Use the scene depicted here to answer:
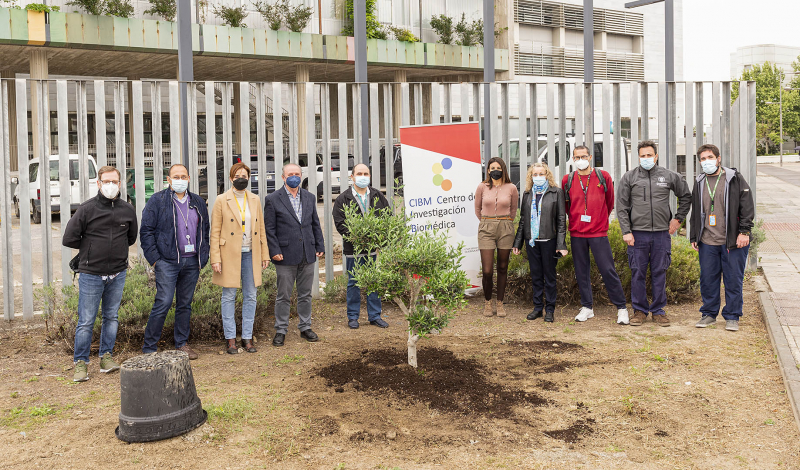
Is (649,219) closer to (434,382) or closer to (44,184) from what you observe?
(434,382)

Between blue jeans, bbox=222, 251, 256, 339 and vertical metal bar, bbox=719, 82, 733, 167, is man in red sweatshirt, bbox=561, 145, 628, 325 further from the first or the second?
blue jeans, bbox=222, 251, 256, 339

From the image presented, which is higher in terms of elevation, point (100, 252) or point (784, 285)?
point (100, 252)

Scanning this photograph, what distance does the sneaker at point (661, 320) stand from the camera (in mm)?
8180

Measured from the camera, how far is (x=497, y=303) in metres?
8.84

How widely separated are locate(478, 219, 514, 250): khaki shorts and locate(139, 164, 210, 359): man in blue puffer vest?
324 cm

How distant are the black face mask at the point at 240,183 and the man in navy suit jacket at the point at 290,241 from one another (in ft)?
1.13

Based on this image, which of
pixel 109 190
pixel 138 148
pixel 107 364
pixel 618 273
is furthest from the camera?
pixel 618 273

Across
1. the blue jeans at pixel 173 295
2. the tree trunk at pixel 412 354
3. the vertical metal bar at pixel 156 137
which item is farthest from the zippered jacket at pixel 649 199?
the vertical metal bar at pixel 156 137

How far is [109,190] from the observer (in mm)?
6406

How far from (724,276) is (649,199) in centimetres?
113

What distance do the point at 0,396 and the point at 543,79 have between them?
37340 millimetres

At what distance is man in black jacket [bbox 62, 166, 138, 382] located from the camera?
6336 mm

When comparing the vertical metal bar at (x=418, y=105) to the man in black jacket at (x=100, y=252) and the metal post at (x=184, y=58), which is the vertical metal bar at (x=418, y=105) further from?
the man in black jacket at (x=100, y=252)

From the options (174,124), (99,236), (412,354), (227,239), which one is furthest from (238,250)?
(174,124)
